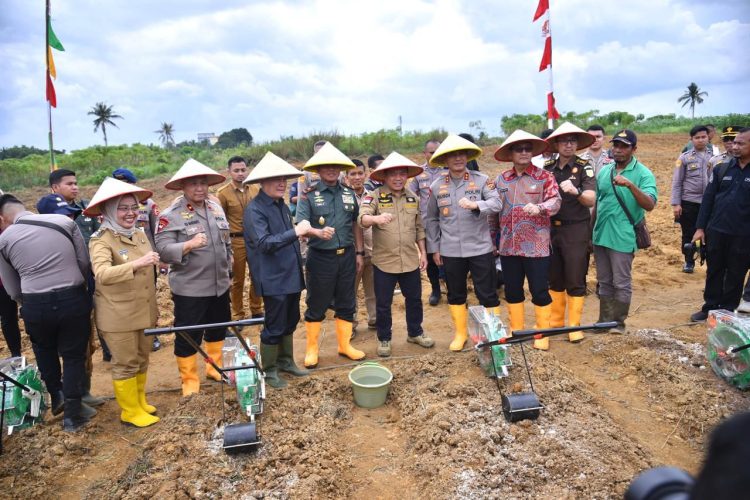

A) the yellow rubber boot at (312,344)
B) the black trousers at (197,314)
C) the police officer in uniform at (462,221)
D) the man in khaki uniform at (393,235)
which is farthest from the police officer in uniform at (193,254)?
the police officer in uniform at (462,221)

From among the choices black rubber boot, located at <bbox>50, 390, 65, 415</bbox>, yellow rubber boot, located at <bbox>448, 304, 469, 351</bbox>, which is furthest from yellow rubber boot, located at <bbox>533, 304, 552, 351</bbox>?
black rubber boot, located at <bbox>50, 390, 65, 415</bbox>

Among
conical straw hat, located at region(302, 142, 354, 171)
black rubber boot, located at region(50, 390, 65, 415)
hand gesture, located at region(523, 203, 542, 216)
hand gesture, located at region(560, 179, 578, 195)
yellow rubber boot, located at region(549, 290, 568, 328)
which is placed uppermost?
conical straw hat, located at region(302, 142, 354, 171)

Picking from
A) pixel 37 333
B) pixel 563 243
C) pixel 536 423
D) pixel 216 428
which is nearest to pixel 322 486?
pixel 216 428

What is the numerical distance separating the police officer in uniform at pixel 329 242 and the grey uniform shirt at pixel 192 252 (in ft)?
2.74

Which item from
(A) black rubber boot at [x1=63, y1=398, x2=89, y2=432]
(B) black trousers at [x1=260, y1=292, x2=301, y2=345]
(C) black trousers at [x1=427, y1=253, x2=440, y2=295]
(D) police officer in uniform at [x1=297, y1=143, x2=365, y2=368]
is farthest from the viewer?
(C) black trousers at [x1=427, y1=253, x2=440, y2=295]

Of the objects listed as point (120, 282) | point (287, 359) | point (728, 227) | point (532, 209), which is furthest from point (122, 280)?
point (728, 227)

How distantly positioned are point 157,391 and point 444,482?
320 cm

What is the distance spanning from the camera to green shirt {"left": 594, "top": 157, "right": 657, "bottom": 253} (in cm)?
474

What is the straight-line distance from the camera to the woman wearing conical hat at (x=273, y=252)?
13.6 feet

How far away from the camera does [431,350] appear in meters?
5.31

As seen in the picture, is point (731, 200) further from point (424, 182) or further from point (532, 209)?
point (424, 182)

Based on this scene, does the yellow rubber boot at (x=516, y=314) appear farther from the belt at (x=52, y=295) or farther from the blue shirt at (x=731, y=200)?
the belt at (x=52, y=295)

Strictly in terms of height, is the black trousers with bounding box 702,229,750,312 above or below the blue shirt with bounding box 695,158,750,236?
below

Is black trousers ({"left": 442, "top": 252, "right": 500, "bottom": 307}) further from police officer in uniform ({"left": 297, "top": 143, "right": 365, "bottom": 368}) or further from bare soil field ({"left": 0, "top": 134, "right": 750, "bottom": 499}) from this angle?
police officer in uniform ({"left": 297, "top": 143, "right": 365, "bottom": 368})
